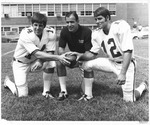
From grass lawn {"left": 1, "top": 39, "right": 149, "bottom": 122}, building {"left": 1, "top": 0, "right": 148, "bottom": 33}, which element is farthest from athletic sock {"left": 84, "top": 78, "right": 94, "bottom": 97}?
building {"left": 1, "top": 0, "right": 148, "bottom": 33}

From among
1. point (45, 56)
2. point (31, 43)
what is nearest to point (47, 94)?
point (45, 56)

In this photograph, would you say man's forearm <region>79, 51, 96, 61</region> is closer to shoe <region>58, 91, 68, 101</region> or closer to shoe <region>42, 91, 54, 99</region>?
shoe <region>58, 91, 68, 101</region>

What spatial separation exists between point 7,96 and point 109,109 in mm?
1434

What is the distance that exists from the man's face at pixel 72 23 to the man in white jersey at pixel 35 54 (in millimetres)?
296

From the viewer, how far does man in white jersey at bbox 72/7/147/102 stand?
2430 mm

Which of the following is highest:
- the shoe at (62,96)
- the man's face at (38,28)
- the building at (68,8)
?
the building at (68,8)

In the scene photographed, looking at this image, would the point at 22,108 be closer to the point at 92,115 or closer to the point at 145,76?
the point at 92,115

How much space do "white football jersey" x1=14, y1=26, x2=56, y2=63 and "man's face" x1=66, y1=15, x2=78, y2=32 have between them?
31 centimetres

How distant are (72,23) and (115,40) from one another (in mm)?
589

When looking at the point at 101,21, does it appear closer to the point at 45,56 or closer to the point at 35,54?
the point at 45,56

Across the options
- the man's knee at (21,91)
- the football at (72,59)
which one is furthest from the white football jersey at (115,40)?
the man's knee at (21,91)

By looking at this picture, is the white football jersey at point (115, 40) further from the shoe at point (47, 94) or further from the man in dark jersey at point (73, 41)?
the shoe at point (47, 94)

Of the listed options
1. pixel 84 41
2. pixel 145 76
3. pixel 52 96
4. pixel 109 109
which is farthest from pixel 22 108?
pixel 145 76

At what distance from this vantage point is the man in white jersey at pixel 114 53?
2.43 m
